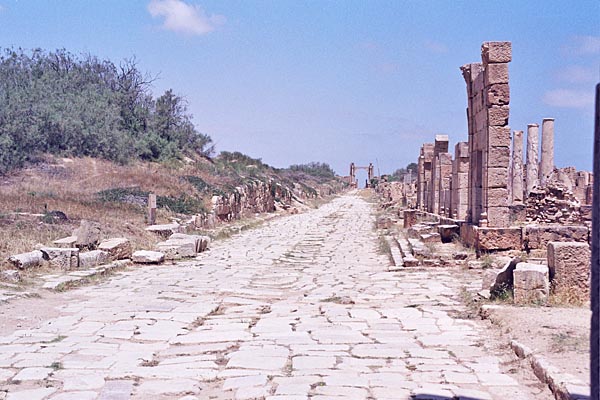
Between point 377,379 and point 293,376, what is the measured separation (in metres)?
0.69

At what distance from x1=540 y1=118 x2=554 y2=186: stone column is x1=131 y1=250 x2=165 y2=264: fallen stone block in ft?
77.7

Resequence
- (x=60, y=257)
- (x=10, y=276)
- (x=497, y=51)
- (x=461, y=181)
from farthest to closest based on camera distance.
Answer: (x=461, y=181)
(x=497, y=51)
(x=60, y=257)
(x=10, y=276)

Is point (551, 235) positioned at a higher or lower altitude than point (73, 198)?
lower

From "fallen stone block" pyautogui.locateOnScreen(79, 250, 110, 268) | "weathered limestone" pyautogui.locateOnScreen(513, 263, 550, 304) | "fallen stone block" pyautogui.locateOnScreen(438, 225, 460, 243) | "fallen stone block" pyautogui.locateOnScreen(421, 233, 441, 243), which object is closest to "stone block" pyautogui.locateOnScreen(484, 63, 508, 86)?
"fallen stone block" pyautogui.locateOnScreen(438, 225, 460, 243)

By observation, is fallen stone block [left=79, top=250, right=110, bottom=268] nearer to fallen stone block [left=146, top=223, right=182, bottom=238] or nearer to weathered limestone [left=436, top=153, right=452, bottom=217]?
fallen stone block [left=146, top=223, right=182, bottom=238]

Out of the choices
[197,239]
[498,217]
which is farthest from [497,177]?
[197,239]

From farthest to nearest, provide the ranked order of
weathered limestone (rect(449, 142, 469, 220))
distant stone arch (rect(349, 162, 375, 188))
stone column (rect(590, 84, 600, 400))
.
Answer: distant stone arch (rect(349, 162, 375, 188)) → weathered limestone (rect(449, 142, 469, 220)) → stone column (rect(590, 84, 600, 400))

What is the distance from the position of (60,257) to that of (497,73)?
9.99 meters

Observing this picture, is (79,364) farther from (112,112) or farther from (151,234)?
(112,112)

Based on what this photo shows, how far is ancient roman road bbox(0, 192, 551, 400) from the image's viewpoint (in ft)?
16.9

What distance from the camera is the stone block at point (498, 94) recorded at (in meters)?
14.8

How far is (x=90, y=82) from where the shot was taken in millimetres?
40500

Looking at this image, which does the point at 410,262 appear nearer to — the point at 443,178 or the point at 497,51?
the point at 497,51

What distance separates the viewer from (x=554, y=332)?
6.28 m
